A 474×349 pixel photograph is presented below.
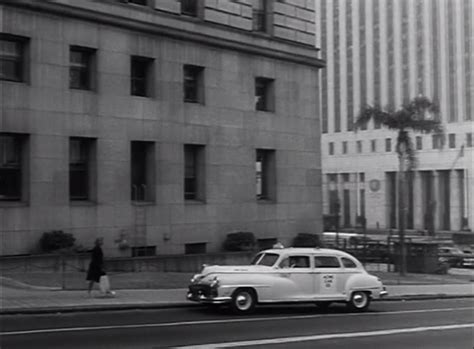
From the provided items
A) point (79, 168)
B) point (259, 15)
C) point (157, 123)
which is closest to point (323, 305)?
point (79, 168)

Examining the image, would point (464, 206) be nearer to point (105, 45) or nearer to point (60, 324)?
point (105, 45)

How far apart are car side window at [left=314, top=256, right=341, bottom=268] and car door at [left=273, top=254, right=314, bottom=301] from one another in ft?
0.75

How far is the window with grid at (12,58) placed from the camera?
1000 inches

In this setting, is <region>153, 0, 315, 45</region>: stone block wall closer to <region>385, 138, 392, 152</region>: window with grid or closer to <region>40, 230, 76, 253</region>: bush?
<region>40, 230, 76, 253</region>: bush

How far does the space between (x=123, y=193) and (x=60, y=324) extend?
13.9 m

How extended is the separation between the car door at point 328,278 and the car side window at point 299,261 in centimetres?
25

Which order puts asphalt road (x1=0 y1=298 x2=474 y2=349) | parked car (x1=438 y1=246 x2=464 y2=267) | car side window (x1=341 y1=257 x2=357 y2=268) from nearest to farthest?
asphalt road (x1=0 y1=298 x2=474 y2=349)
car side window (x1=341 y1=257 x2=357 y2=268)
parked car (x1=438 y1=246 x2=464 y2=267)

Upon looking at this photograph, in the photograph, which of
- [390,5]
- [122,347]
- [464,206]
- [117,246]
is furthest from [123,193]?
[464,206]

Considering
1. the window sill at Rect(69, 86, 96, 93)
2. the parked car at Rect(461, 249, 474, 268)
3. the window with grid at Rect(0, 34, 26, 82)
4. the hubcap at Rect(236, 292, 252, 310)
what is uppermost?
the window with grid at Rect(0, 34, 26, 82)

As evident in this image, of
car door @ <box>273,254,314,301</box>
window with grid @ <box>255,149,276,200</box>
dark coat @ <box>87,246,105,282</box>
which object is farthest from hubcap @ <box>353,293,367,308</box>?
window with grid @ <box>255,149,276,200</box>

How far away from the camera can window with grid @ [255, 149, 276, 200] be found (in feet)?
113

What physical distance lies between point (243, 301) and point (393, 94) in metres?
39.8

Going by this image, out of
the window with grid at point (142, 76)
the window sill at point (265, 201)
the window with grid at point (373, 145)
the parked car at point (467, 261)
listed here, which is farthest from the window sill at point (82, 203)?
the window with grid at point (373, 145)

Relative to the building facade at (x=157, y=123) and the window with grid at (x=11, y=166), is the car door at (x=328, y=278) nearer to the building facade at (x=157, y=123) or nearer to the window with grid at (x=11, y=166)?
the building facade at (x=157, y=123)
